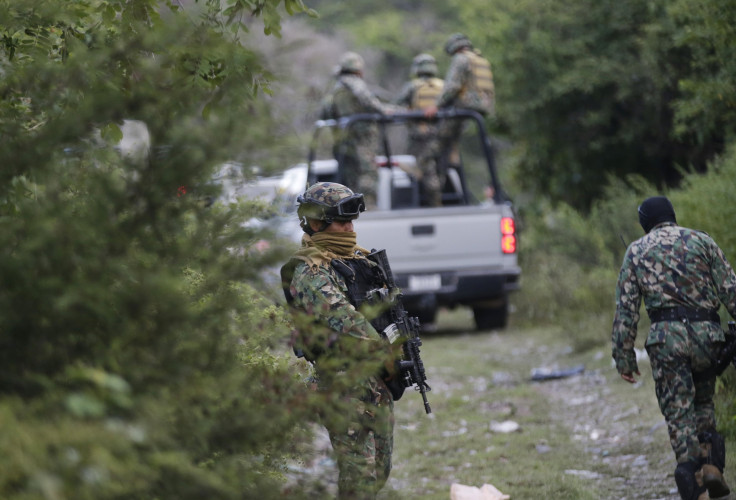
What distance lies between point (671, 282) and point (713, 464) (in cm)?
96

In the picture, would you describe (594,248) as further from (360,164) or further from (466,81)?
(360,164)

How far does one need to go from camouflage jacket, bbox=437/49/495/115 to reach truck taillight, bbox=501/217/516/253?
52.6 inches

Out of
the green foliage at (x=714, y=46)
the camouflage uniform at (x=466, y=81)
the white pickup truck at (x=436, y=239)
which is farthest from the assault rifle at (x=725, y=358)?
the camouflage uniform at (x=466, y=81)

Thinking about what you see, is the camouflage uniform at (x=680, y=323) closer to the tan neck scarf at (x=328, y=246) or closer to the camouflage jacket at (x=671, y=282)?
the camouflage jacket at (x=671, y=282)

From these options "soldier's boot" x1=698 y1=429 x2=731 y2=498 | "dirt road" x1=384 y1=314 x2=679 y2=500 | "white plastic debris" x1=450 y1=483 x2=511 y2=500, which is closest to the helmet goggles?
"dirt road" x1=384 y1=314 x2=679 y2=500

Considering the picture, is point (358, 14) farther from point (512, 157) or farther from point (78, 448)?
point (78, 448)

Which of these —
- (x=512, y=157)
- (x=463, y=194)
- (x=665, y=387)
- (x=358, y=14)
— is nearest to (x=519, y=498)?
(x=665, y=387)

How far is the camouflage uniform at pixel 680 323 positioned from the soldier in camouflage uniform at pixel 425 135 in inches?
262

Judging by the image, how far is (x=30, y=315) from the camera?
2.42 m

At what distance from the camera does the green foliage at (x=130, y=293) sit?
212 cm

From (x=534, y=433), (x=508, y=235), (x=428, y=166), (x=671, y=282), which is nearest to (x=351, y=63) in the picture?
(x=428, y=166)

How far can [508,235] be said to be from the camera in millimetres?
11719

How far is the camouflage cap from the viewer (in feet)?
14.3

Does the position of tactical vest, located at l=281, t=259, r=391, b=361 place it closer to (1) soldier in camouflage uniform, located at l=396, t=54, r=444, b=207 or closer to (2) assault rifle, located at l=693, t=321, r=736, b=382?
(2) assault rifle, located at l=693, t=321, r=736, b=382
